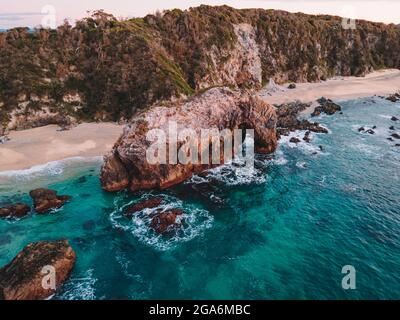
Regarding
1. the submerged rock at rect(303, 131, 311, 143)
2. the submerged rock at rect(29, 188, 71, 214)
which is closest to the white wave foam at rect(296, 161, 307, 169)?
the submerged rock at rect(303, 131, 311, 143)

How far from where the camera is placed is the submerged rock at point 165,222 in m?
35.8

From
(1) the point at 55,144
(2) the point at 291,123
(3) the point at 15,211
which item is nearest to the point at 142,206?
(3) the point at 15,211

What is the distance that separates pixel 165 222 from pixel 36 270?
1307 cm

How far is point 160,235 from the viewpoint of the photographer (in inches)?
1383

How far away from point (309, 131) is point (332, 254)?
3820 cm

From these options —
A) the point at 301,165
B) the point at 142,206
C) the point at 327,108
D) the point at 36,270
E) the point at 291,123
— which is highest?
the point at 327,108

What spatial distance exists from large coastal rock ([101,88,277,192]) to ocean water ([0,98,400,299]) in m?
2.10

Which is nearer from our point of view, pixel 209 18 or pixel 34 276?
pixel 34 276

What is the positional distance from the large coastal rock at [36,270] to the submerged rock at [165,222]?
8563 mm

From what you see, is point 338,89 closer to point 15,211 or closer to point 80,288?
point 15,211

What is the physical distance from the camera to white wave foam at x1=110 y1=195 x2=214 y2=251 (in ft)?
112

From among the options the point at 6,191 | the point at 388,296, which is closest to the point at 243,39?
the point at 6,191

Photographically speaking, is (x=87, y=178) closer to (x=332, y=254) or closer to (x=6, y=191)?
(x=6, y=191)
